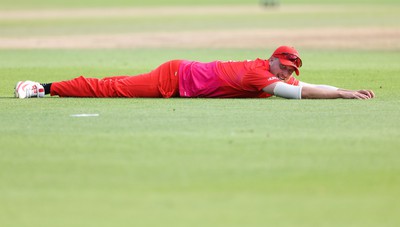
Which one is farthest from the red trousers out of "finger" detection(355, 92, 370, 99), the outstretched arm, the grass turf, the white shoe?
"finger" detection(355, 92, 370, 99)

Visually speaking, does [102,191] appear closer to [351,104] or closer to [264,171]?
[264,171]

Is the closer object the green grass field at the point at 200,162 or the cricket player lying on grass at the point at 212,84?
the green grass field at the point at 200,162

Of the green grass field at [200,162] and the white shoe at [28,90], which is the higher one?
the white shoe at [28,90]

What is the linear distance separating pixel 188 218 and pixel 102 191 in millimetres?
991

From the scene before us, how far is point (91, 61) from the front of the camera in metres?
21.8

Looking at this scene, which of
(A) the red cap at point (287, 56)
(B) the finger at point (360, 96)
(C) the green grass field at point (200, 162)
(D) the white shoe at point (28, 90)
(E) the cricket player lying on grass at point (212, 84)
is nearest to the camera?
(C) the green grass field at point (200, 162)

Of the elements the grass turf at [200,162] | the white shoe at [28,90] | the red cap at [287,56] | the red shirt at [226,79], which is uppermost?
the red cap at [287,56]

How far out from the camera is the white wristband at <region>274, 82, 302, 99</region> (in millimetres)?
13148

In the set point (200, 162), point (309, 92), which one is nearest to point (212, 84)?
point (309, 92)

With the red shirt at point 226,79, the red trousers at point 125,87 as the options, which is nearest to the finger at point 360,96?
the red shirt at point 226,79

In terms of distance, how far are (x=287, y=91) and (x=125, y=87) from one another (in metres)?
2.03

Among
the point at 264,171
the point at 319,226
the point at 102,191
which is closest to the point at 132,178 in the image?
the point at 102,191

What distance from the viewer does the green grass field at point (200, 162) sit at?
738 cm

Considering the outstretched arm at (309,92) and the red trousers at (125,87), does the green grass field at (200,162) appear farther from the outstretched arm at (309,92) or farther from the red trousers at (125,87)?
the red trousers at (125,87)
